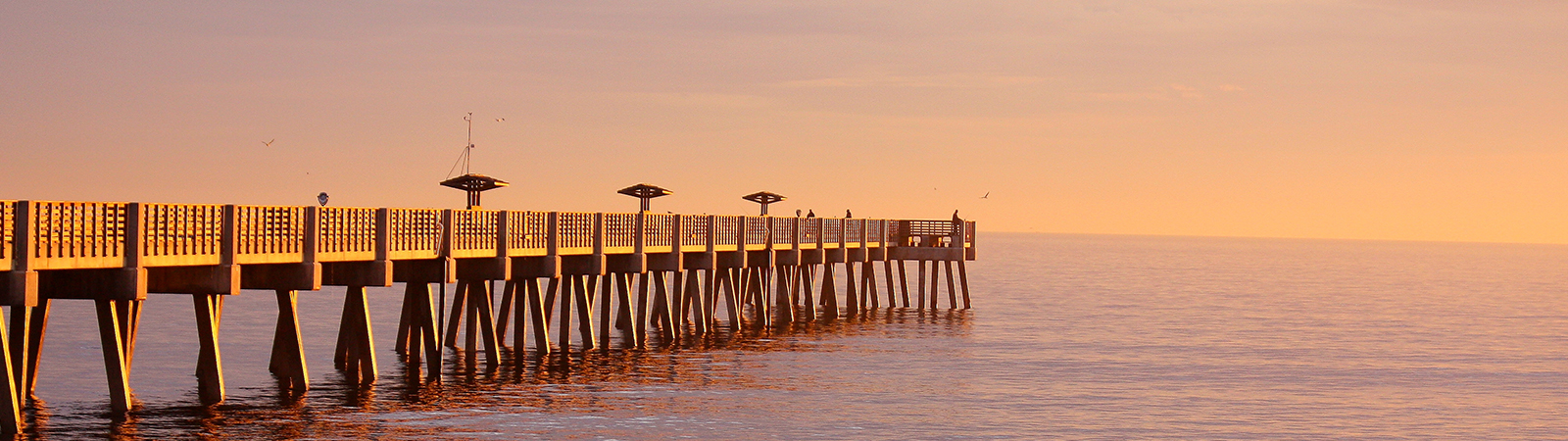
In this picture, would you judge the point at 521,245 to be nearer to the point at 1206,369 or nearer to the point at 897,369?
the point at 897,369

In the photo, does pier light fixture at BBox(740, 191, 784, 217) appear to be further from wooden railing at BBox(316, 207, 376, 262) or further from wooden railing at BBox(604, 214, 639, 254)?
wooden railing at BBox(316, 207, 376, 262)

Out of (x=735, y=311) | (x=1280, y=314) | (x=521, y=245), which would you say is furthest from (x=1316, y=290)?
(x=521, y=245)

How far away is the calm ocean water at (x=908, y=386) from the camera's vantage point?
28.3m

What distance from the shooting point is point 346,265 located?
2852cm

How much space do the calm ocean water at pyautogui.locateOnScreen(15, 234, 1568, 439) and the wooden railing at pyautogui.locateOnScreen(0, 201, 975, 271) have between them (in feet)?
7.98

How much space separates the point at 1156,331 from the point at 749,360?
23017mm

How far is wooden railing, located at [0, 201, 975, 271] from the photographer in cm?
2175

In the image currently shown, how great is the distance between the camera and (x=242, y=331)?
50750mm

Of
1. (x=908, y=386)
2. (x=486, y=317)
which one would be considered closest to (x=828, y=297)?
(x=908, y=386)

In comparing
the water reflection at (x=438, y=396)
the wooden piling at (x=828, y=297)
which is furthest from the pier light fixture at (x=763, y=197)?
the water reflection at (x=438, y=396)

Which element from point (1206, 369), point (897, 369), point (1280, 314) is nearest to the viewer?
point (897, 369)

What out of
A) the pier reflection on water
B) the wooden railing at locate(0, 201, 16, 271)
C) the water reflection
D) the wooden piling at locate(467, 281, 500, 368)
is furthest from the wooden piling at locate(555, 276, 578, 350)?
the wooden railing at locate(0, 201, 16, 271)

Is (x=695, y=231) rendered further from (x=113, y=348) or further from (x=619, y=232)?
(x=113, y=348)

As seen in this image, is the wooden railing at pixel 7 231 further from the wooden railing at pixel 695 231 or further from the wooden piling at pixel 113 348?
the wooden railing at pixel 695 231
